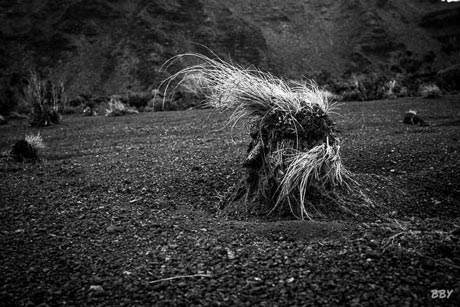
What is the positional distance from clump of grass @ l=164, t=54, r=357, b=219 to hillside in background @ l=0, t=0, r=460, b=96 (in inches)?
633

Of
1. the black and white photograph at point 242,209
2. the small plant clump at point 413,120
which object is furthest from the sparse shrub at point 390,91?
the small plant clump at point 413,120

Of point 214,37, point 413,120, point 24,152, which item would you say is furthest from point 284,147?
point 214,37

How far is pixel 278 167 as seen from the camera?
266 centimetres

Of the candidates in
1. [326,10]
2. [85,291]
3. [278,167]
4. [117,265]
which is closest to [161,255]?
[117,265]

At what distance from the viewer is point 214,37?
73.4 ft

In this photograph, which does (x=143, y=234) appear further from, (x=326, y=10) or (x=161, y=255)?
(x=326, y=10)

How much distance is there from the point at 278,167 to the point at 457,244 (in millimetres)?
1278

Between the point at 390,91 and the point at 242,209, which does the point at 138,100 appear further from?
the point at 242,209

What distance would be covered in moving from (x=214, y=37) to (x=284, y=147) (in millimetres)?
21205

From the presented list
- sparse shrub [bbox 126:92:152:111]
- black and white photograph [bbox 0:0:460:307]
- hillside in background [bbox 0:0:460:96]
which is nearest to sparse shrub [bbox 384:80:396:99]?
black and white photograph [bbox 0:0:460:307]

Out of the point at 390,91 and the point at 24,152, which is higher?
the point at 390,91

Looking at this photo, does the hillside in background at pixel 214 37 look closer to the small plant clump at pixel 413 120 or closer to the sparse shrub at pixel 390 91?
the sparse shrub at pixel 390 91

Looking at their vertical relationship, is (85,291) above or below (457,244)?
below

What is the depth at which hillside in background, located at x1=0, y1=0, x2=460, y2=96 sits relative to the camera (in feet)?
64.6
